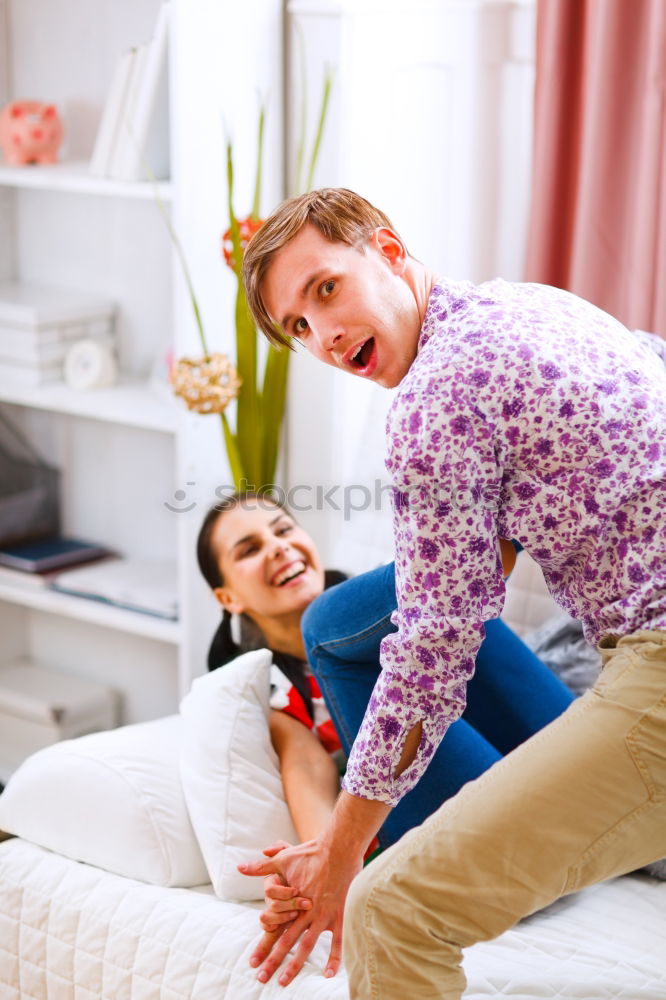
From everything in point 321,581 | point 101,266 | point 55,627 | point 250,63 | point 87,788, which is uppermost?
point 250,63

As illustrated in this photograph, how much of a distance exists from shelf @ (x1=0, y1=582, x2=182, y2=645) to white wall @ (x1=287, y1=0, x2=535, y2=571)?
448 millimetres

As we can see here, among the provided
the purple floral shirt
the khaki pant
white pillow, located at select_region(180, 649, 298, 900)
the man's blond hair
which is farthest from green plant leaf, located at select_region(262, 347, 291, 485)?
the khaki pant

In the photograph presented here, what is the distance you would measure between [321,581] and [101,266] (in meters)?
1.22

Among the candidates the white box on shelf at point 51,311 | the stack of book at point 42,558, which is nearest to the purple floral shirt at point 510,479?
the white box on shelf at point 51,311

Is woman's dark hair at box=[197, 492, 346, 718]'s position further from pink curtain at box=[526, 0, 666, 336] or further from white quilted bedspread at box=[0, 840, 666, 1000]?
pink curtain at box=[526, 0, 666, 336]

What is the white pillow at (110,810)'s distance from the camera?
1677 mm

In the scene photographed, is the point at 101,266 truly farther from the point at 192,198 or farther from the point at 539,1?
the point at 539,1

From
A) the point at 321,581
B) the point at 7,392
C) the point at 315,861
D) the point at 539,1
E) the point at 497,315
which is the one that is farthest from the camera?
the point at 7,392

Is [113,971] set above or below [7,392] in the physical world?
below

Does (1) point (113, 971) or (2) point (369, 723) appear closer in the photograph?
(2) point (369, 723)

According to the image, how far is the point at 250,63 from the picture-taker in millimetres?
2443

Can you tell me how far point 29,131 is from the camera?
262 cm

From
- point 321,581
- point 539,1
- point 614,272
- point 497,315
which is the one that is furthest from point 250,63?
point 497,315

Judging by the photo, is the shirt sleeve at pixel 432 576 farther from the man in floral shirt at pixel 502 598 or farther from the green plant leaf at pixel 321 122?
the green plant leaf at pixel 321 122
